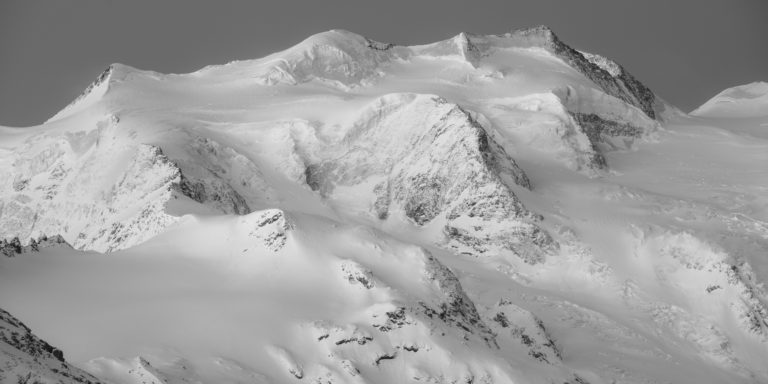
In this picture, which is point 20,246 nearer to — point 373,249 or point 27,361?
point 373,249

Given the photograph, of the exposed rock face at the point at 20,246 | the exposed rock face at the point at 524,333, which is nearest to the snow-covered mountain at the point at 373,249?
the exposed rock face at the point at 524,333

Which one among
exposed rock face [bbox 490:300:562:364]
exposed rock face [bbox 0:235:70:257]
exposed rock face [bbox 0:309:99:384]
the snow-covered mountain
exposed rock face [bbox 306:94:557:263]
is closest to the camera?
exposed rock face [bbox 0:309:99:384]

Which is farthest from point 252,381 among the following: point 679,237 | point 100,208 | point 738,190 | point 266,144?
point 738,190

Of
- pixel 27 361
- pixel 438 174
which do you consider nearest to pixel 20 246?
pixel 27 361

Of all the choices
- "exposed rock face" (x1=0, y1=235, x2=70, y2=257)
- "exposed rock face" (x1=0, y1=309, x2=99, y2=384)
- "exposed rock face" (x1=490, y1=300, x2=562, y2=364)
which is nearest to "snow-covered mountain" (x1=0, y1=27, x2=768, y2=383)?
"exposed rock face" (x1=490, y1=300, x2=562, y2=364)

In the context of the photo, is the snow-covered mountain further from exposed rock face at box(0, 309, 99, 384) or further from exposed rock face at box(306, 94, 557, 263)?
exposed rock face at box(0, 309, 99, 384)

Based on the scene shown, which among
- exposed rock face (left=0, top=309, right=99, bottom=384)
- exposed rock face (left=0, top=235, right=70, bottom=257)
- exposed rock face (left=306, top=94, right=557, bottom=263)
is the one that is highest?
exposed rock face (left=0, top=309, right=99, bottom=384)

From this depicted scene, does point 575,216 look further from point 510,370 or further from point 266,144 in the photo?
point 510,370
